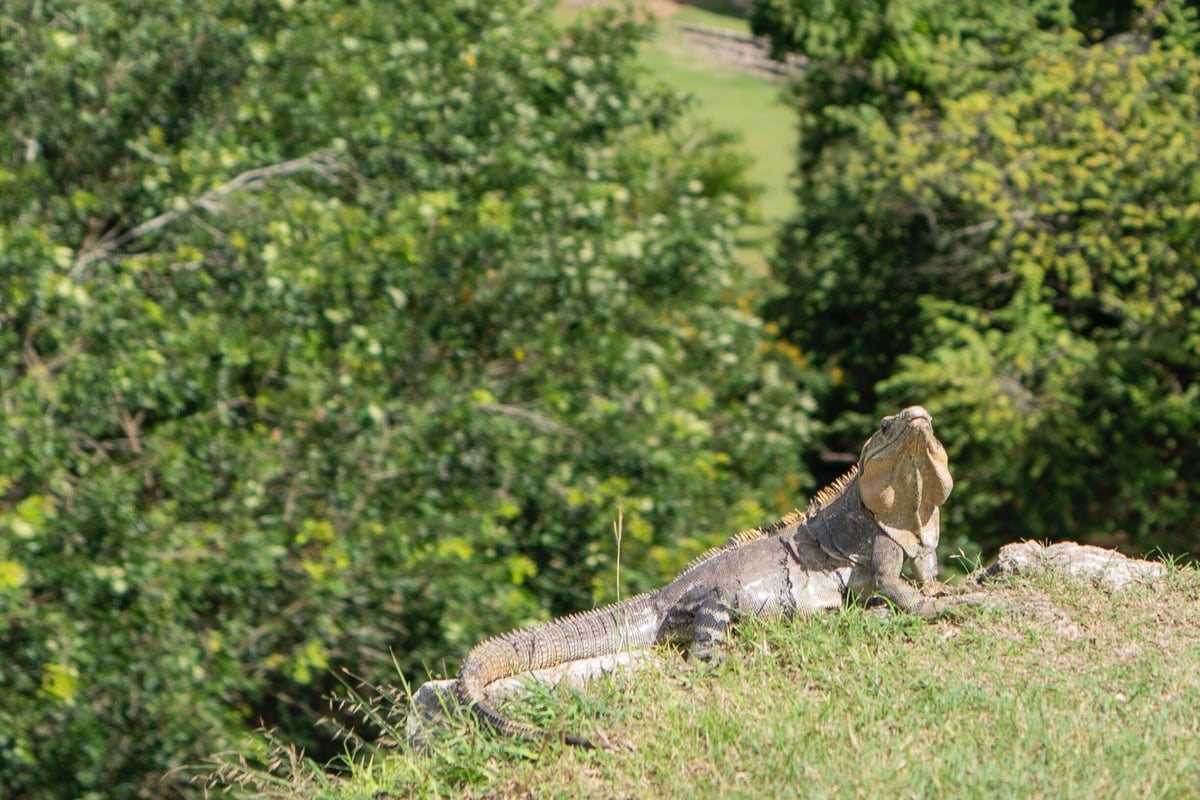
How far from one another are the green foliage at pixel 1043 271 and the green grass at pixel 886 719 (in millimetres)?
7407

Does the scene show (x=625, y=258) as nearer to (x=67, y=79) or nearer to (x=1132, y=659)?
(x=67, y=79)

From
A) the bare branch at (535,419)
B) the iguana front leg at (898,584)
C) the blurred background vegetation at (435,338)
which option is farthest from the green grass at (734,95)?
the iguana front leg at (898,584)

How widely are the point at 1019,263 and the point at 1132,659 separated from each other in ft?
29.1

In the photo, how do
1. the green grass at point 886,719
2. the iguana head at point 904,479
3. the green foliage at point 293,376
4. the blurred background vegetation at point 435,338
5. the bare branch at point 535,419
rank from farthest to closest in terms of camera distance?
1. the bare branch at point 535,419
2. the blurred background vegetation at point 435,338
3. the green foliage at point 293,376
4. the iguana head at point 904,479
5. the green grass at point 886,719

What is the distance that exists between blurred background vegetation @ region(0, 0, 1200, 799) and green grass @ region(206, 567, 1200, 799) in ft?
6.48

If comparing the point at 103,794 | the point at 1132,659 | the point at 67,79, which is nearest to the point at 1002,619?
the point at 1132,659

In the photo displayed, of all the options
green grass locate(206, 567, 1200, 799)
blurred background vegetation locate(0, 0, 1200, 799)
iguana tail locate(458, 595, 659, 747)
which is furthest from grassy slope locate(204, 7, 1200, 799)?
blurred background vegetation locate(0, 0, 1200, 799)

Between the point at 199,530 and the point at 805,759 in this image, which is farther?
the point at 199,530

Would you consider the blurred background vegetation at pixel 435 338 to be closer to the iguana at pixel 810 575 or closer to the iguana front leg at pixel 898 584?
the iguana at pixel 810 575

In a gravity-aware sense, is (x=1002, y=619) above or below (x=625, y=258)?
above

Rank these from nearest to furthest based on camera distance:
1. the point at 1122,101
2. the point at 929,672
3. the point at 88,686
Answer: the point at 929,672, the point at 88,686, the point at 1122,101

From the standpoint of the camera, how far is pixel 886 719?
4.15 metres

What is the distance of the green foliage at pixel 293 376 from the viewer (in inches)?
299

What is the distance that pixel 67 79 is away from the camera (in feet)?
28.8
